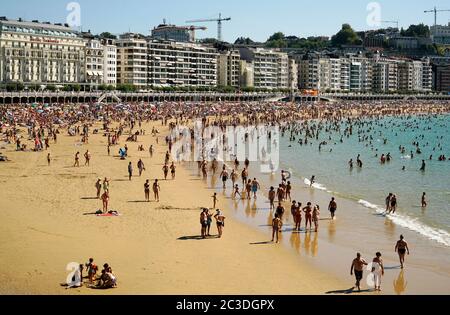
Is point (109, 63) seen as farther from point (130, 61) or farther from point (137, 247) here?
point (137, 247)

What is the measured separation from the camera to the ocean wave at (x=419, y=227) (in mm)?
17766

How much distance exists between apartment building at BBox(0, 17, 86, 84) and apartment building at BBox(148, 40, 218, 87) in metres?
17.2

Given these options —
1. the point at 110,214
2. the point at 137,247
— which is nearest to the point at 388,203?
the point at 110,214

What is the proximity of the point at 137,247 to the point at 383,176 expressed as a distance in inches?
783

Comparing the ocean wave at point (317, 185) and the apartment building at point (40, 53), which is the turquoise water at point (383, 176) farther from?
the apartment building at point (40, 53)

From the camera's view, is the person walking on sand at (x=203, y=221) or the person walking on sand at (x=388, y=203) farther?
the person walking on sand at (x=388, y=203)

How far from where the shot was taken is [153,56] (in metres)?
113

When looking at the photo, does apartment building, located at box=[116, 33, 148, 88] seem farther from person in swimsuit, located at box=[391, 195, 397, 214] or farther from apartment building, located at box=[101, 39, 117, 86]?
person in swimsuit, located at box=[391, 195, 397, 214]

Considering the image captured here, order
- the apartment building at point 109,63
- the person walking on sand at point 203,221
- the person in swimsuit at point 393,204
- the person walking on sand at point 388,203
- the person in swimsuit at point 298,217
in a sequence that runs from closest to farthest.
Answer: the person walking on sand at point 203,221, the person in swimsuit at point 298,217, the person in swimsuit at point 393,204, the person walking on sand at point 388,203, the apartment building at point 109,63

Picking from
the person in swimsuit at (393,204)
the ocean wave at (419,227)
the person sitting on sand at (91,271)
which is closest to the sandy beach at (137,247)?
the person sitting on sand at (91,271)

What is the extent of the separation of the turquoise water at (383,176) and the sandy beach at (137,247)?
18.2ft

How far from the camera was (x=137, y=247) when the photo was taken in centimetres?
1503

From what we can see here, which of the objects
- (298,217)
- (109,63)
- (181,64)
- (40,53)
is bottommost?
(298,217)

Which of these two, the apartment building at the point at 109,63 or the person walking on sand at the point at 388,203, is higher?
the apartment building at the point at 109,63
